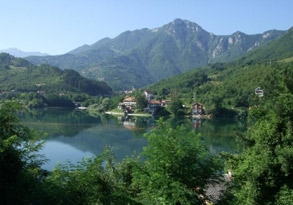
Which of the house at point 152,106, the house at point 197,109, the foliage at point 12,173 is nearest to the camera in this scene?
the foliage at point 12,173

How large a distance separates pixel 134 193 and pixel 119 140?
2813 cm

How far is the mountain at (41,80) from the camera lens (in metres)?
115

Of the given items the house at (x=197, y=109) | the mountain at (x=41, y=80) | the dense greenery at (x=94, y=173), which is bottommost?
the house at (x=197, y=109)

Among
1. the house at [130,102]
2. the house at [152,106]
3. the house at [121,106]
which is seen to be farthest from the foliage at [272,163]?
the house at [130,102]

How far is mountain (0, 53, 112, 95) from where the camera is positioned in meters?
115

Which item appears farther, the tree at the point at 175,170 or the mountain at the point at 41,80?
the mountain at the point at 41,80

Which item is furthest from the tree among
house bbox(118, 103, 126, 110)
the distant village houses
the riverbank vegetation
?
house bbox(118, 103, 126, 110)

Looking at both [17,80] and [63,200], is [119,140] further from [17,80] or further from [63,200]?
[17,80]

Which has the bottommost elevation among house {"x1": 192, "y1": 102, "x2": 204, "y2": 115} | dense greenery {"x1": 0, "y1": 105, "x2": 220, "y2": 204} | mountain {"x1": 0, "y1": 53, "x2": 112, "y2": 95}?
house {"x1": 192, "y1": 102, "x2": 204, "y2": 115}

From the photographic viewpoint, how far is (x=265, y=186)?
23.7 ft

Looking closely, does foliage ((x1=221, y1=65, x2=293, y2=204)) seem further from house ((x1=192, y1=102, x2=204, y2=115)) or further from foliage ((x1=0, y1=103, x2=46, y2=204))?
house ((x1=192, y1=102, x2=204, y2=115))

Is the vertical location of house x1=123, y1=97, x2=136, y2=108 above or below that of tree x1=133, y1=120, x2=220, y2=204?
below

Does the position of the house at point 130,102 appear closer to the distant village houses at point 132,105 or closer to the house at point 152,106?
the distant village houses at point 132,105

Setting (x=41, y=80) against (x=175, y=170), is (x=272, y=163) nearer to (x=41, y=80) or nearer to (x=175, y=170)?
(x=175, y=170)
